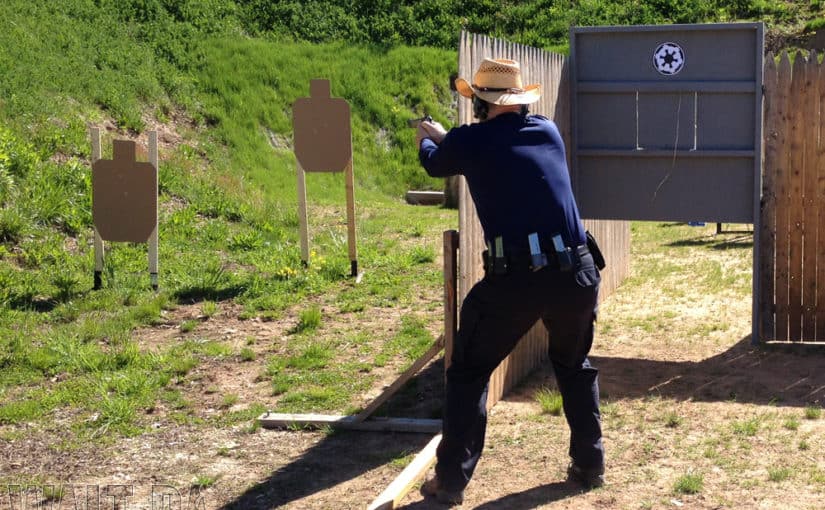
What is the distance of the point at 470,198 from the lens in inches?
244

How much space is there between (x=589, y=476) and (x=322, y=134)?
6.30m

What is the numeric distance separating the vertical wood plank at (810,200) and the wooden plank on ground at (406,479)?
3560 mm

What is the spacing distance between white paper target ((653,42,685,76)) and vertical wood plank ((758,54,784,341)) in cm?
62

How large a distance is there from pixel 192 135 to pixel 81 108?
2058mm

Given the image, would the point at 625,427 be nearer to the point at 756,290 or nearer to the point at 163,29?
the point at 756,290

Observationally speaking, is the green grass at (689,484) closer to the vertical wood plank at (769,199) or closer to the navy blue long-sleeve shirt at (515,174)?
the navy blue long-sleeve shirt at (515,174)

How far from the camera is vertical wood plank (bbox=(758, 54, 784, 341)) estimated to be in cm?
762

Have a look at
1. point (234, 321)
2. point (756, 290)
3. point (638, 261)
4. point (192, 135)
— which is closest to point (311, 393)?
point (234, 321)

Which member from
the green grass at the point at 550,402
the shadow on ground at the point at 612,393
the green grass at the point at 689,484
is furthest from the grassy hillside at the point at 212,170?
the green grass at the point at 689,484

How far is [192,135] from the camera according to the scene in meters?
15.4

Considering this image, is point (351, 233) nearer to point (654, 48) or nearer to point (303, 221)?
point (303, 221)

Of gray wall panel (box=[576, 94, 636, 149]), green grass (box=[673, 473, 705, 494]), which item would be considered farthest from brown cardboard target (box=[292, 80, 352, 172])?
green grass (box=[673, 473, 705, 494])

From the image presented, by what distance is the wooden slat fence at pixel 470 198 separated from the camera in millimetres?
5980

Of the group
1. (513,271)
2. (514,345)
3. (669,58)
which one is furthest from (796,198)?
(513,271)
